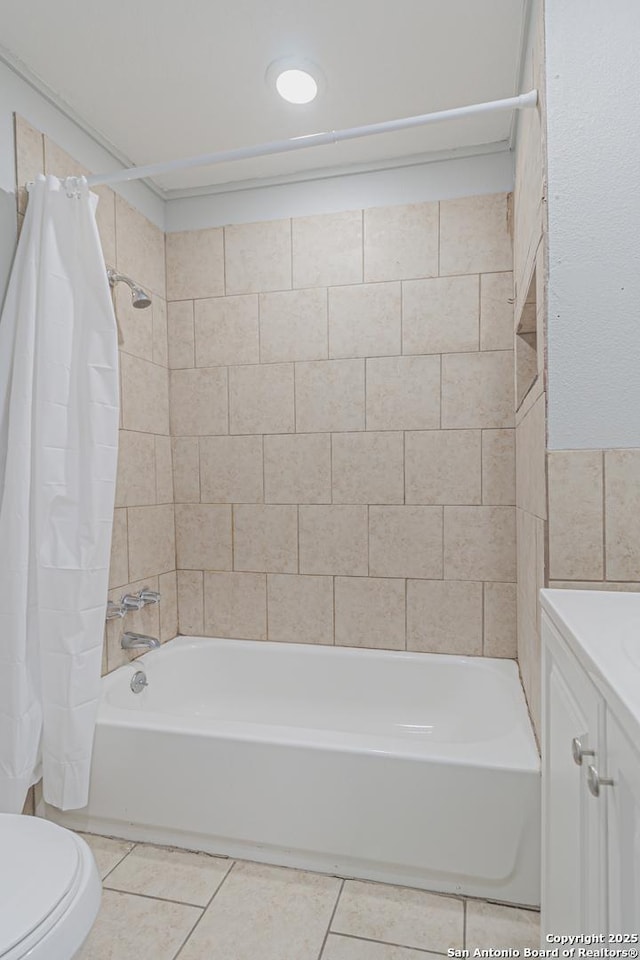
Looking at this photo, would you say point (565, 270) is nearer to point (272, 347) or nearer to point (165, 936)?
point (272, 347)

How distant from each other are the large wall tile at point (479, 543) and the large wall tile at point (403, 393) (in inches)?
16.1

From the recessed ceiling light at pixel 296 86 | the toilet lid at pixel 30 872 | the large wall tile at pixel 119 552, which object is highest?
the recessed ceiling light at pixel 296 86

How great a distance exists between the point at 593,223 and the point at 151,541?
80.5 inches

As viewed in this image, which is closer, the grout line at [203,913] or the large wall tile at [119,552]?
the grout line at [203,913]

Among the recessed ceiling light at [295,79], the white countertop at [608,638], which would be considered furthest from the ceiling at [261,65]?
the white countertop at [608,638]

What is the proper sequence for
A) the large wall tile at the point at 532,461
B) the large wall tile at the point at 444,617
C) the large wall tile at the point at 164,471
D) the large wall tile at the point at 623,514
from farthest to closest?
the large wall tile at the point at 164,471, the large wall tile at the point at 444,617, the large wall tile at the point at 532,461, the large wall tile at the point at 623,514

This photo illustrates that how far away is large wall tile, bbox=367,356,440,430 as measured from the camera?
94.5 inches

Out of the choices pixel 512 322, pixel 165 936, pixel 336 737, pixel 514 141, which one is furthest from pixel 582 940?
pixel 514 141

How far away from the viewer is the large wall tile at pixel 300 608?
100 inches

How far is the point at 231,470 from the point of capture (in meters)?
2.65

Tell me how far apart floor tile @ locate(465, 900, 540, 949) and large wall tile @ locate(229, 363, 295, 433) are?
5.98 ft

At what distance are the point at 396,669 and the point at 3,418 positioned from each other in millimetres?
1762

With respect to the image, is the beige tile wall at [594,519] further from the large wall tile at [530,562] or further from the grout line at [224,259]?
the grout line at [224,259]

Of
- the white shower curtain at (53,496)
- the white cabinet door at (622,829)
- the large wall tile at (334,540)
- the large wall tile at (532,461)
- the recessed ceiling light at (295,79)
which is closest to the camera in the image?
the white cabinet door at (622,829)
